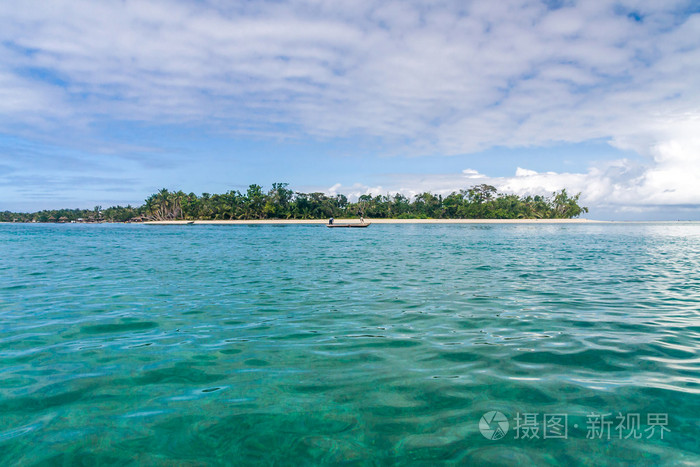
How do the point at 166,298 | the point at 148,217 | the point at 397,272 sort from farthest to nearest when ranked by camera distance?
the point at 148,217, the point at 397,272, the point at 166,298

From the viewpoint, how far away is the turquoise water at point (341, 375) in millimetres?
3975

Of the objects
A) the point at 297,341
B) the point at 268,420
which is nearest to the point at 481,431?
the point at 268,420

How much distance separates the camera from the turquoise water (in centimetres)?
397

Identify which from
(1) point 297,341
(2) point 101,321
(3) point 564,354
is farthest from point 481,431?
(2) point 101,321

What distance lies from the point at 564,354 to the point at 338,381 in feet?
13.5

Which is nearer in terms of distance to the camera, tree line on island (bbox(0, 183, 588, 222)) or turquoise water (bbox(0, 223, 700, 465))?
turquoise water (bbox(0, 223, 700, 465))

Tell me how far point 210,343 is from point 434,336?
4.56 metres

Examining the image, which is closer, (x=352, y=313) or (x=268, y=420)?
(x=268, y=420)

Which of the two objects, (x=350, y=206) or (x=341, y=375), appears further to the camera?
(x=350, y=206)

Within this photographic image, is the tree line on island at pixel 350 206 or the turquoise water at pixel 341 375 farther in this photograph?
the tree line on island at pixel 350 206

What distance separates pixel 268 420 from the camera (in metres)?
4.50

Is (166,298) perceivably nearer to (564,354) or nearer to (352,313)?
(352,313)

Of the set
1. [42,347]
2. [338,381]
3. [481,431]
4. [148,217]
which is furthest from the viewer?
[148,217]

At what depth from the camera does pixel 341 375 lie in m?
5.75
